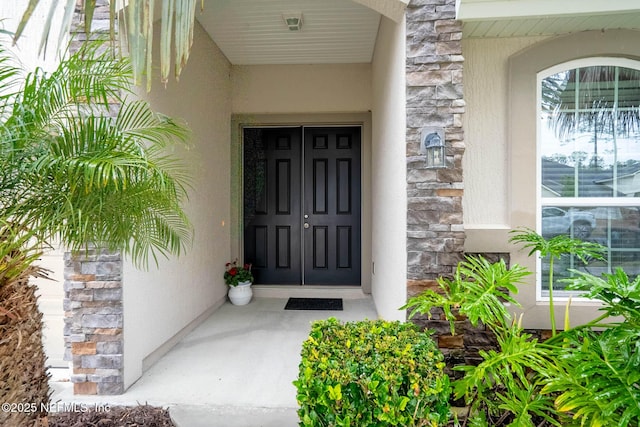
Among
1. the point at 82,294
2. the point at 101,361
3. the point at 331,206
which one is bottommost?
the point at 101,361

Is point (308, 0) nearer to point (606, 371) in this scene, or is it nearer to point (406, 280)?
point (406, 280)

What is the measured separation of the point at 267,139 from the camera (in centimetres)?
502

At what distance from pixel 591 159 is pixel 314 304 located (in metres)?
3.28

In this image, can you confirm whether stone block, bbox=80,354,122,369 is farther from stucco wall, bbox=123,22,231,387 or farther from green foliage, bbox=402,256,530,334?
green foliage, bbox=402,256,530,334

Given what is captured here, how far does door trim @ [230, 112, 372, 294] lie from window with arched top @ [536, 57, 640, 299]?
2568 millimetres

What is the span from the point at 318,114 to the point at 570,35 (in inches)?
121

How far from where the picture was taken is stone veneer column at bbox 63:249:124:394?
236cm

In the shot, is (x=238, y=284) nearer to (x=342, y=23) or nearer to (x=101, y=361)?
(x=101, y=361)

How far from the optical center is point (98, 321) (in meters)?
2.37

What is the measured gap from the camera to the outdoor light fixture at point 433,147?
216cm

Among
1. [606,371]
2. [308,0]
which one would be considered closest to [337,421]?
[606,371]

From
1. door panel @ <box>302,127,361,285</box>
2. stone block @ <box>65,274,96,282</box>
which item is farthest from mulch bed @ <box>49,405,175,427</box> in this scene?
door panel @ <box>302,127,361,285</box>

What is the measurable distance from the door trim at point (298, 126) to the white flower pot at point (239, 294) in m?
0.56

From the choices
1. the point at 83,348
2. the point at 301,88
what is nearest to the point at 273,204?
the point at 301,88
